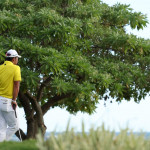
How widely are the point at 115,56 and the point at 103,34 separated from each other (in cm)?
134

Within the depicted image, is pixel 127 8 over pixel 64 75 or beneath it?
over

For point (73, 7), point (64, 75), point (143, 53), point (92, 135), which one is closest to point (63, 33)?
point (64, 75)

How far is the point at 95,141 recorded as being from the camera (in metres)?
5.53

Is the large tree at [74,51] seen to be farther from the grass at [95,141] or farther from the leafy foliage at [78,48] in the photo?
the grass at [95,141]

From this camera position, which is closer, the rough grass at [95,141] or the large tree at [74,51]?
the rough grass at [95,141]

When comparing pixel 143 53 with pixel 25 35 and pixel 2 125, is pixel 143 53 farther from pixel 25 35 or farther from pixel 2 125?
pixel 2 125

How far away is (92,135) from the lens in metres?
5.73

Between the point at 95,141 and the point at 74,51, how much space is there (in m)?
10.5

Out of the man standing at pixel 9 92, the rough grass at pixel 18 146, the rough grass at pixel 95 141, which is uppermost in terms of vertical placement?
the man standing at pixel 9 92

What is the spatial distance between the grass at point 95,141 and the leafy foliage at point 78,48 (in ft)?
25.1

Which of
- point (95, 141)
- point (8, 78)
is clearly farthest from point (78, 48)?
point (95, 141)

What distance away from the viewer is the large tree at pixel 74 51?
14055mm

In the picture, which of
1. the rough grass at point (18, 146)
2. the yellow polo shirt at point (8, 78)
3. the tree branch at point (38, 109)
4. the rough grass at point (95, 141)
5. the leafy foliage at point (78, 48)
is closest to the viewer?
the rough grass at point (95, 141)

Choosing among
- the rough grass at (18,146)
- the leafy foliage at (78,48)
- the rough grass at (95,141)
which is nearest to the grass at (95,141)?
the rough grass at (95,141)
